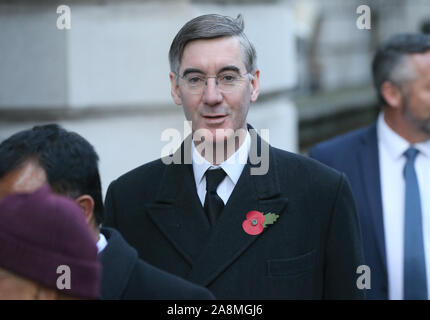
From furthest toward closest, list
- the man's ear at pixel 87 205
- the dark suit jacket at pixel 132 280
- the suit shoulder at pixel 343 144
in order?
the suit shoulder at pixel 343 144 < the man's ear at pixel 87 205 < the dark suit jacket at pixel 132 280

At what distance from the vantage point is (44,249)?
1844mm

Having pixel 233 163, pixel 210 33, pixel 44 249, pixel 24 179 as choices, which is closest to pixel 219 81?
pixel 210 33

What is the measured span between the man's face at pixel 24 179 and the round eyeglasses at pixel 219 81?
2.20ft

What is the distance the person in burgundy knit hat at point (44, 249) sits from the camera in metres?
1.84

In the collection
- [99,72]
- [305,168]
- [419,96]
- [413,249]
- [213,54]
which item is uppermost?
[213,54]

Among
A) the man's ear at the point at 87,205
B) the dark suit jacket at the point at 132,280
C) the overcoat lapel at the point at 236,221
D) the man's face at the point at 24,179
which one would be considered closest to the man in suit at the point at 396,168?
the overcoat lapel at the point at 236,221

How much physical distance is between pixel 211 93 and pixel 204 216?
417mm

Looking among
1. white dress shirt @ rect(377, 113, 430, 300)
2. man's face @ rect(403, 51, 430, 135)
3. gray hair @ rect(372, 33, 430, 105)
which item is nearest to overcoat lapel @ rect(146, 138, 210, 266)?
white dress shirt @ rect(377, 113, 430, 300)

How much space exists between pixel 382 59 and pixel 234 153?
2061mm

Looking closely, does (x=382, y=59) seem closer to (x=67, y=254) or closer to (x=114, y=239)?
(x=114, y=239)

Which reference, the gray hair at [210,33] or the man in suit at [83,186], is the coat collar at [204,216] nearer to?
the gray hair at [210,33]

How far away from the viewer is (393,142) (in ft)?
14.1

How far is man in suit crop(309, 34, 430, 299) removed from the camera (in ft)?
13.1

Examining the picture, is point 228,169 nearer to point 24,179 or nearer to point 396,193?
point 24,179
